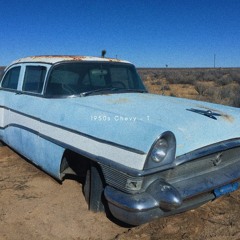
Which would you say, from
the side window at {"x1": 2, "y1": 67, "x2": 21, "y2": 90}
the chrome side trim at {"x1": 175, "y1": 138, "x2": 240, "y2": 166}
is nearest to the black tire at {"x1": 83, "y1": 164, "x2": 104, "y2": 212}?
the chrome side trim at {"x1": 175, "y1": 138, "x2": 240, "y2": 166}

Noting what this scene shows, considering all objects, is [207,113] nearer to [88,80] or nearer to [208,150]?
[208,150]

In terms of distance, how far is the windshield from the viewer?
4125 millimetres

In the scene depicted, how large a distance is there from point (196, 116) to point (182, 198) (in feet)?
2.91

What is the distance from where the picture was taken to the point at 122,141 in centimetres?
281

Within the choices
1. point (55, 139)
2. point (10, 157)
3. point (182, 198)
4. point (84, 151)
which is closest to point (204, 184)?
point (182, 198)

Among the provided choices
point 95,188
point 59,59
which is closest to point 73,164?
point 95,188

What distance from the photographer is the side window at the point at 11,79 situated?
16.9ft

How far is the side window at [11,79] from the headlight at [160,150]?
3.08 m

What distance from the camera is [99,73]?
14.9 ft

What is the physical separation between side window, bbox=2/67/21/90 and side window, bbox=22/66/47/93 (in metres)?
0.36

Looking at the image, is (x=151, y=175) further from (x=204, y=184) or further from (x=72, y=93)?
(x=72, y=93)

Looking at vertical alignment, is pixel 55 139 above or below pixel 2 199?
above

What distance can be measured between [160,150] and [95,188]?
0.79 meters

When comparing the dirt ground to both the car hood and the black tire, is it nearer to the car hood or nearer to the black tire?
the black tire
